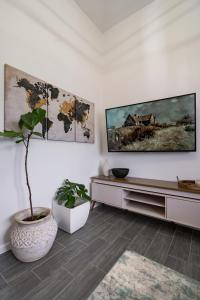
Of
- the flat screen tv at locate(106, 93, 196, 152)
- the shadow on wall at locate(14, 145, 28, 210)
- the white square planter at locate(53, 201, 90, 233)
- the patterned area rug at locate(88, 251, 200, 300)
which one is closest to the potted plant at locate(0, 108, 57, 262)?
the shadow on wall at locate(14, 145, 28, 210)

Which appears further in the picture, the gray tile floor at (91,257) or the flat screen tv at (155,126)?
the flat screen tv at (155,126)

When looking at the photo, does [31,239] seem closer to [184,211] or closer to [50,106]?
[50,106]

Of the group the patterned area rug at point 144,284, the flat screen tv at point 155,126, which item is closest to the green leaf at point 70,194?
the patterned area rug at point 144,284

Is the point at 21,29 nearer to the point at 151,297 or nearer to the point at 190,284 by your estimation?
the point at 151,297

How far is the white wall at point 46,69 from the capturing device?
1.59 meters

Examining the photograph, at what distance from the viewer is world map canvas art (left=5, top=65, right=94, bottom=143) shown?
1604mm

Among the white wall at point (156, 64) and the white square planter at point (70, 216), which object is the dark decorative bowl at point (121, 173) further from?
the white square planter at point (70, 216)

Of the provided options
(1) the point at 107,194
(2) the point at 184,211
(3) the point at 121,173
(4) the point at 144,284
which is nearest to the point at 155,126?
(3) the point at 121,173

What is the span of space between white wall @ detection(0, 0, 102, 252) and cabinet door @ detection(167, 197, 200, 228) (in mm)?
1482

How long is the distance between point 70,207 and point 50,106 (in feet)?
4.83

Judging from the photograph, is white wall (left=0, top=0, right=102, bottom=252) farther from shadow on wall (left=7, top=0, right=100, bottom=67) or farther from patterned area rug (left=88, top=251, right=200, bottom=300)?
patterned area rug (left=88, top=251, right=200, bottom=300)

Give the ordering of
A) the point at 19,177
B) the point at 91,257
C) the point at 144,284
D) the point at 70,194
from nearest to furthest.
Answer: the point at 144,284 < the point at 91,257 < the point at 19,177 < the point at 70,194

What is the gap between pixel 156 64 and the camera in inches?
93.8

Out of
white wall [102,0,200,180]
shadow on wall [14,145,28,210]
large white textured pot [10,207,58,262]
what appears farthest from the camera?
white wall [102,0,200,180]
